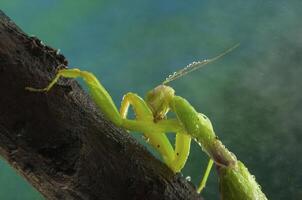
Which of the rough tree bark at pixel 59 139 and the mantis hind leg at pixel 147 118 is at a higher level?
the mantis hind leg at pixel 147 118

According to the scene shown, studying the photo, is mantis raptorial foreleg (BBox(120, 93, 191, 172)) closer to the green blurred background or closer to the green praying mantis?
the green praying mantis

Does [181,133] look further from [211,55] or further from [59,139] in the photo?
[211,55]

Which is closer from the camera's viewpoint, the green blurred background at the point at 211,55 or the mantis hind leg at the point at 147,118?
the mantis hind leg at the point at 147,118

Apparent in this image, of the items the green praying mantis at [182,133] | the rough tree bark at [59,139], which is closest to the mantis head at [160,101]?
the green praying mantis at [182,133]

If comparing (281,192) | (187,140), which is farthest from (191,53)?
(187,140)

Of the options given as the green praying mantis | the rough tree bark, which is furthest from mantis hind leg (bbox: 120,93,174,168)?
the rough tree bark

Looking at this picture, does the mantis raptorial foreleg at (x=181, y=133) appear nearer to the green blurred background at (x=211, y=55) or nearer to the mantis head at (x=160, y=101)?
the mantis head at (x=160, y=101)

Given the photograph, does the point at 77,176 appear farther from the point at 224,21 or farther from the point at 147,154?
the point at 224,21
